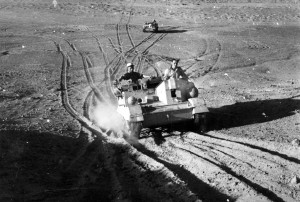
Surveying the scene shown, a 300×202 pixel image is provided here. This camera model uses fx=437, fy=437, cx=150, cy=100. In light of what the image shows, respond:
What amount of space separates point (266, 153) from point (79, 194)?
14.5 ft

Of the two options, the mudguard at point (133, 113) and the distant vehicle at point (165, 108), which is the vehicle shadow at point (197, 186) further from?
the distant vehicle at point (165, 108)

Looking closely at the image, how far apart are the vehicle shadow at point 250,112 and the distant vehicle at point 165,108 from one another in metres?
0.90

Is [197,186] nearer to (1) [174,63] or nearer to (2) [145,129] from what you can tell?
(2) [145,129]

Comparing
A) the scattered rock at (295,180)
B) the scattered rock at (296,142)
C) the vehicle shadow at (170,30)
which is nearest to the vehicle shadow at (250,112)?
the scattered rock at (296,142)

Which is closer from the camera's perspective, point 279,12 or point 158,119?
point 158,119

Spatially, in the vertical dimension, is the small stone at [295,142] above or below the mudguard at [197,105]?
below

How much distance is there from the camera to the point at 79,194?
29.3 ft

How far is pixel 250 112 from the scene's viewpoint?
46.4ft

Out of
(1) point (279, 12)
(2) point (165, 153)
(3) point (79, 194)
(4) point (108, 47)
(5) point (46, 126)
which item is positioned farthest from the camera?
(1) point (279, 12)

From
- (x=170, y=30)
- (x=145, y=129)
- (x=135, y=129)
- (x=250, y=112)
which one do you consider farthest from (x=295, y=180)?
(x=170, y=30)

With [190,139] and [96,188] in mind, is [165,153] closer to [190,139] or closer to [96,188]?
[190,139]

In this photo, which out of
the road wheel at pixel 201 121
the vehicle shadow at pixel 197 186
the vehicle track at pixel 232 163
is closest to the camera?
the vehicle shadow at pixel 197 186

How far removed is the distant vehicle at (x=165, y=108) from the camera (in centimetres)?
1202

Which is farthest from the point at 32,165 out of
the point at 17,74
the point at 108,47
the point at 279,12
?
the point at 279,12
